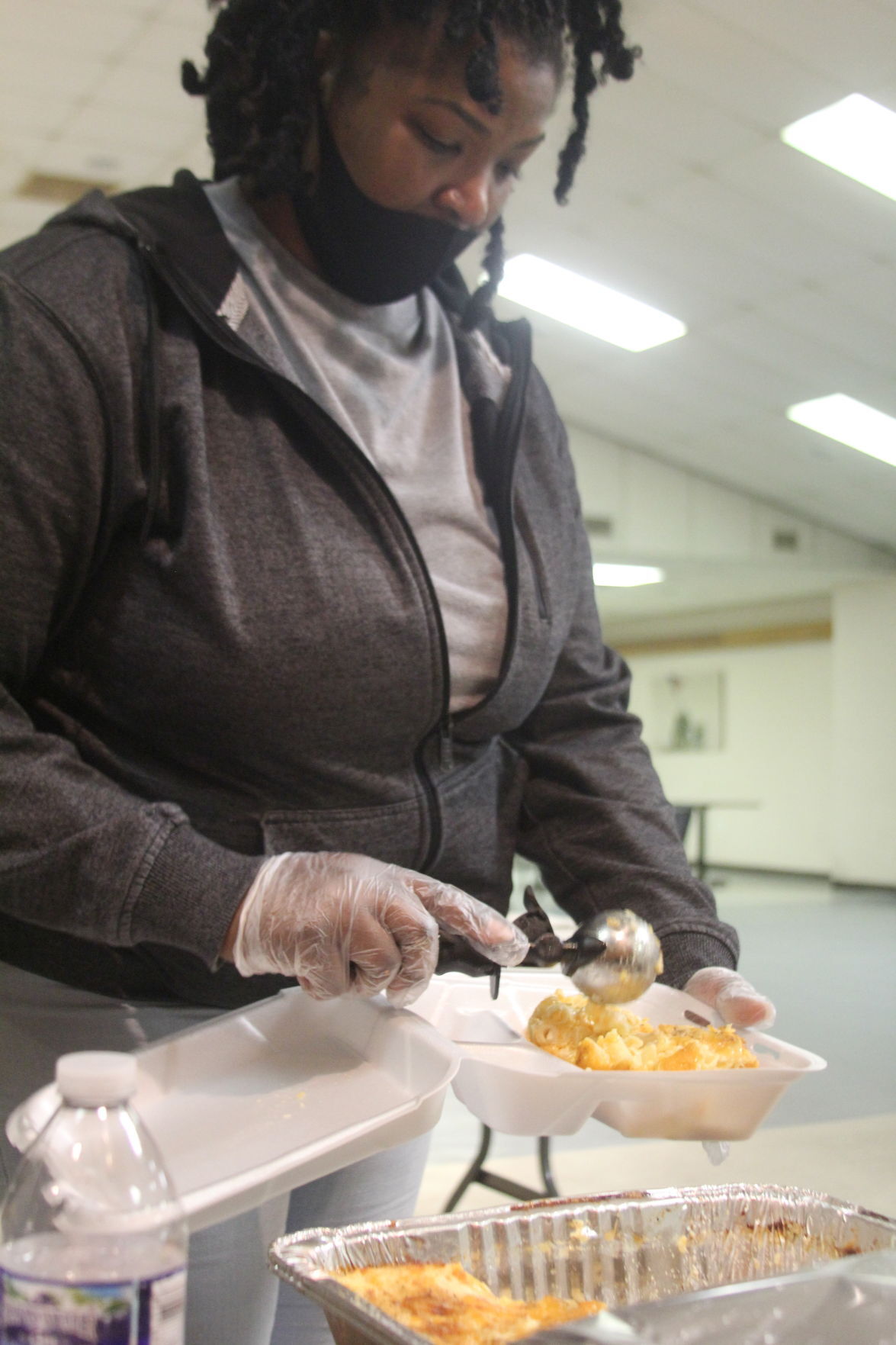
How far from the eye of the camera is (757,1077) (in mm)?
945

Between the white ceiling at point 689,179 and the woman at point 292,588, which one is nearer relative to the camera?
the woman at point 292,588

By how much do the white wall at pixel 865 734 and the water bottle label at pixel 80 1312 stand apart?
10401 millimetres

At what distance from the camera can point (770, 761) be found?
1193cm

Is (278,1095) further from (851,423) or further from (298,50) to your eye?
(851,423)

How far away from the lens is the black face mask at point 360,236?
1.16m

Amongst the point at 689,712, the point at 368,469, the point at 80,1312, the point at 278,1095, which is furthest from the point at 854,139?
the point at 689,712

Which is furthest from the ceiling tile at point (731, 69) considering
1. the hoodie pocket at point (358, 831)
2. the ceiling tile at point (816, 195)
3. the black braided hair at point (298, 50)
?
the hoodie pocket at point (358, 831)

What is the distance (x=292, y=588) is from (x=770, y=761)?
11.4m

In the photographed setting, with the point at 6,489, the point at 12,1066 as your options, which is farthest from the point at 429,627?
the point at 12,1066

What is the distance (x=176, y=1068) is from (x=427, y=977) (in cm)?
20

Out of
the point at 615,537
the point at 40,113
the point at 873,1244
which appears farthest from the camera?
the point at 615,537

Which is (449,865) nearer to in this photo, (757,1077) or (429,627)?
(429,627)

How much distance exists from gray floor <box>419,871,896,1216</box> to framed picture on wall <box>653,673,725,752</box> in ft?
19.9

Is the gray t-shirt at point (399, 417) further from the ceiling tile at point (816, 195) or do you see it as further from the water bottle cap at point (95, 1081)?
the ceiling tile at point (816, 195)
